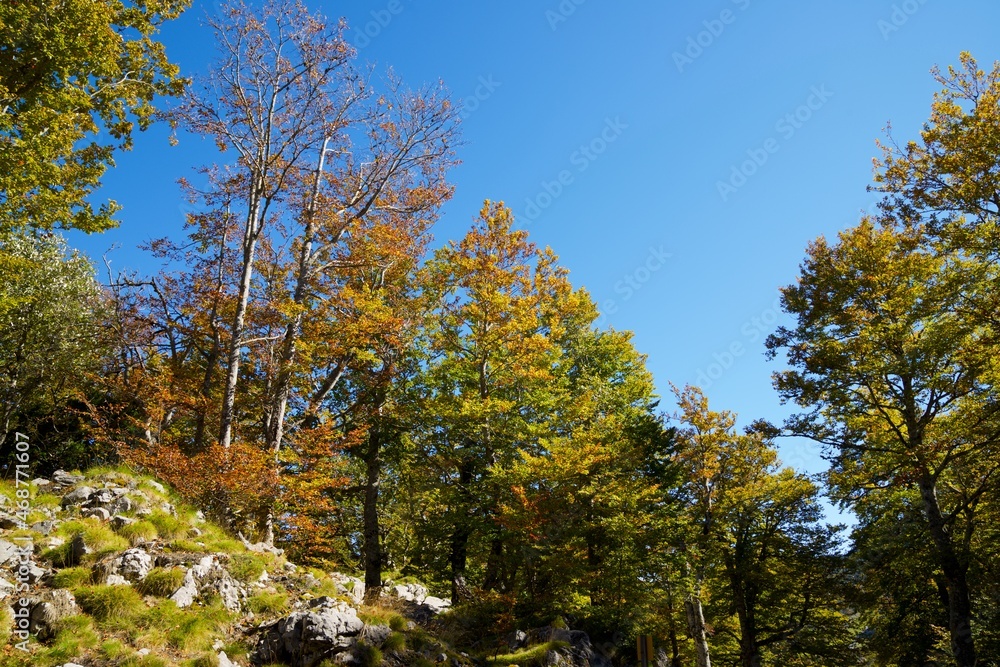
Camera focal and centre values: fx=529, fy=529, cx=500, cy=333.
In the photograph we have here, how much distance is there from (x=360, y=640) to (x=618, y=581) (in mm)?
7725

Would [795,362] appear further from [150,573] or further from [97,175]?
[97,175]

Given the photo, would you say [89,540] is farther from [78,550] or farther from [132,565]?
[132,565]

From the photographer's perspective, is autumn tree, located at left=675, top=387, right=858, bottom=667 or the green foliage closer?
the green foliage

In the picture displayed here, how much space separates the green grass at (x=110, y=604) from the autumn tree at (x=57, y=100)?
7.35 m

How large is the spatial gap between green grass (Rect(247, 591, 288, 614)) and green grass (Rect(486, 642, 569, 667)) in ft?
14.0

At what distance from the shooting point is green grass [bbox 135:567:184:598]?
313 inches

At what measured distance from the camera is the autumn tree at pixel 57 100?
9.79 meters

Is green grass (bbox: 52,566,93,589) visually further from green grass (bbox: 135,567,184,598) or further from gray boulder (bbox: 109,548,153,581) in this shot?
green grass (bbox: 135,567,184,598)

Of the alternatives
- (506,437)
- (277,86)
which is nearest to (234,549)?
(506,437)

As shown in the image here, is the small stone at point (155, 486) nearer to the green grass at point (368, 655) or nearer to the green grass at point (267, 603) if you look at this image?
the green grass at point (267, 603)

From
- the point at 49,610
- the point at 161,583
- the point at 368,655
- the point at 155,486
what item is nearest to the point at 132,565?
the point at 161,583

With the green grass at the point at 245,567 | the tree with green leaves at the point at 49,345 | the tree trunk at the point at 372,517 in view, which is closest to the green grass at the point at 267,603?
the green grass at the point at 245,567

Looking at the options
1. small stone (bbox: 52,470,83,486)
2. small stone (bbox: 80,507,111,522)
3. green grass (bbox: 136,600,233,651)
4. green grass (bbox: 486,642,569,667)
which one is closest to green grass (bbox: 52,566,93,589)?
green grass (bbox: 136,600,233,651)

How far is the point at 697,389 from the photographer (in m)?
20.3
